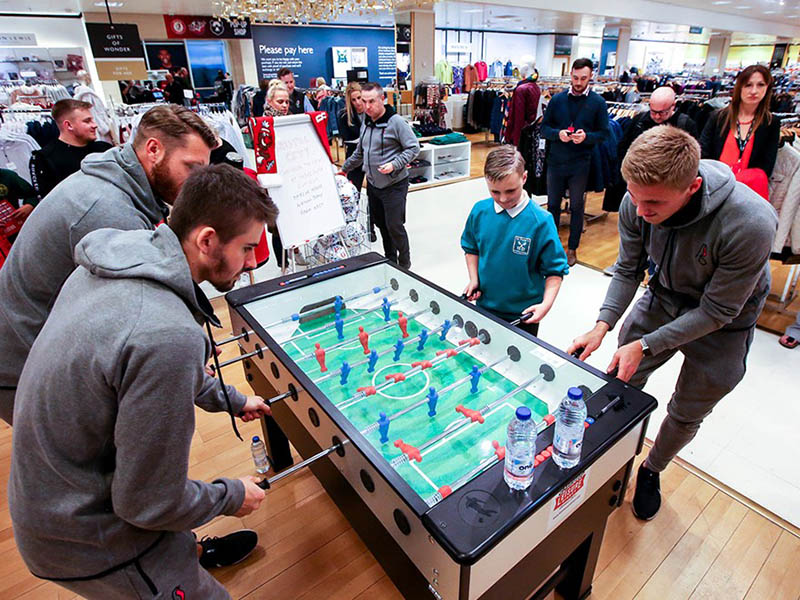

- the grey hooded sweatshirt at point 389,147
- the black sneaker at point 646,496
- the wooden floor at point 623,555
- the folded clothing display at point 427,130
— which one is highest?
the grey hooded sweatshirt at point 389,147

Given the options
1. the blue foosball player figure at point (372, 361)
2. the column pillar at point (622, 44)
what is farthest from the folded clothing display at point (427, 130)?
the column pillar at point (622, 44)

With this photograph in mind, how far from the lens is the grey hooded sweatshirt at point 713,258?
1444 mm

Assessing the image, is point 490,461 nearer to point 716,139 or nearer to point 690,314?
point 690,314

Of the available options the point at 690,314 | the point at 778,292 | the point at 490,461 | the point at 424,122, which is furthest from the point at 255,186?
the point at 424,122

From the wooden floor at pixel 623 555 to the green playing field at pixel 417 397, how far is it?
785mm

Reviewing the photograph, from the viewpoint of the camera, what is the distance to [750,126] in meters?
3.27

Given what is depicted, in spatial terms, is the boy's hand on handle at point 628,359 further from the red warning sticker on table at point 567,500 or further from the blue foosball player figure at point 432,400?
the blue foosball player figure at point 432,400

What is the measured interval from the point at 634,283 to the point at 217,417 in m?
2.32

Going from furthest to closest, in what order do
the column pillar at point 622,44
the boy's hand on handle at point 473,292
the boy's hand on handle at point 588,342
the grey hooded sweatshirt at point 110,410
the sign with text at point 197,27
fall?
the column pillar at point 622,44 → the sign with text at point 197,27 → the boy's hand on handle at point 473,292 → the boy's hand on handle at point 588,342 → the grey hooded sweatshirt at point 110,410

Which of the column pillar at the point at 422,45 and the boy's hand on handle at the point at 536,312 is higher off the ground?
the column pillar at the point at 422,45

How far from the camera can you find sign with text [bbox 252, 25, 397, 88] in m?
13.0

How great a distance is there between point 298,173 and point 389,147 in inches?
32.5

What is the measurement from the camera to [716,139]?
137 inches

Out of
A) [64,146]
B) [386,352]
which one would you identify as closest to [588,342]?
[386,352]
